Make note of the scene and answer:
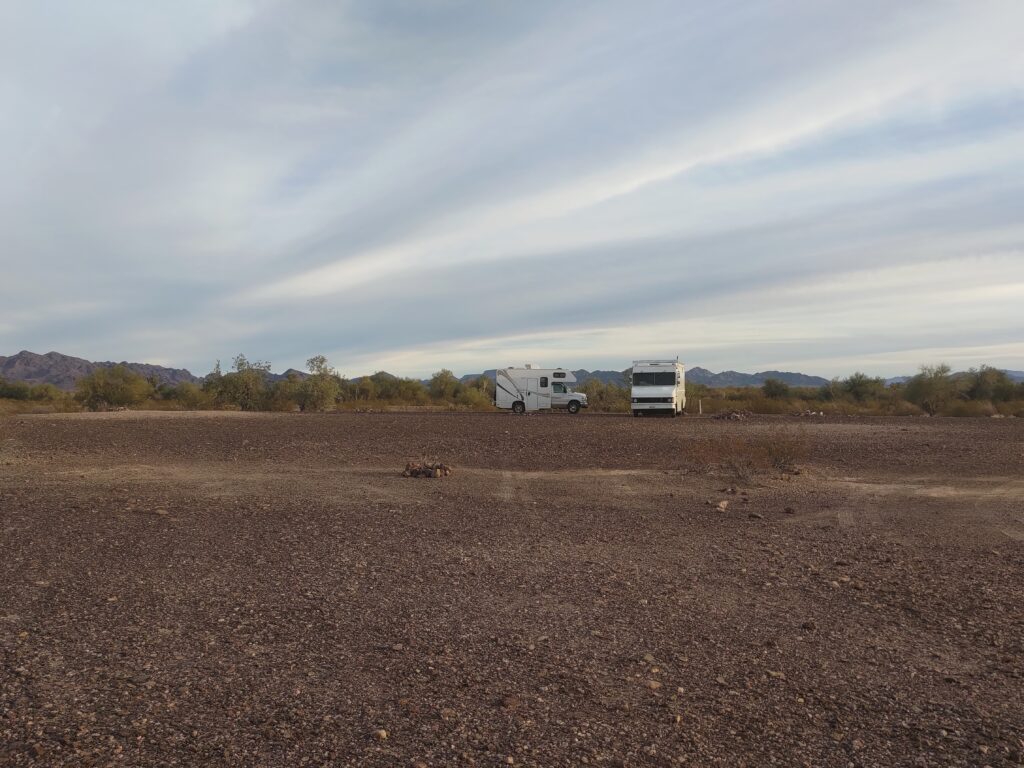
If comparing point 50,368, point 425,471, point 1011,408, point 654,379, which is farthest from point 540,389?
point 50,368

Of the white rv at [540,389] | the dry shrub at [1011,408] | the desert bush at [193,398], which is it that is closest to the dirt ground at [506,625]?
the white rv at [540,389]

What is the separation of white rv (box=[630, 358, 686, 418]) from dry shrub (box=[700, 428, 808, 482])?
17.8 metres

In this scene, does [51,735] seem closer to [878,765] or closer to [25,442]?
[878,765]

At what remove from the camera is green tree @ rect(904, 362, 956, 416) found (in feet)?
148

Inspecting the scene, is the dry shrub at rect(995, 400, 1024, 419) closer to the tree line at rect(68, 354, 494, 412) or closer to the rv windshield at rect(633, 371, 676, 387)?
the rv windshield at rect(633, 371, 676, 387)

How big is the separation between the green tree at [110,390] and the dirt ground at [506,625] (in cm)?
3610

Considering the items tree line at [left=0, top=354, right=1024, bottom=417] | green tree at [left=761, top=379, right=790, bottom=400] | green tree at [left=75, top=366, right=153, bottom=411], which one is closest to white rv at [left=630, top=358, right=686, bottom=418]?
tree line at [left=0, top=354, right=1024, bottom=417]

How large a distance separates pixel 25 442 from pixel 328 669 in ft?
62.5

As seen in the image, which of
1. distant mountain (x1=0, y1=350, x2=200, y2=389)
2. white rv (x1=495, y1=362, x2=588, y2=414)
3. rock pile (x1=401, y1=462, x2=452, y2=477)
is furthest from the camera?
distant mountain (x1=0, y1=350, x2=200, y2=389)

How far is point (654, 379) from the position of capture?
3641cm

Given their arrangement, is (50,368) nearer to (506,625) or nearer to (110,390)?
(110,390)

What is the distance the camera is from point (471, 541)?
8930 millimetres

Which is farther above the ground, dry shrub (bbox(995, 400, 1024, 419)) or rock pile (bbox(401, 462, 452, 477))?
dry shrub (bbox(995, 400, 1024, 419))

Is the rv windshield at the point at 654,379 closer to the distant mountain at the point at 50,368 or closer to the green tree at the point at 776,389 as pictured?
the green tree at the point at 776,389
